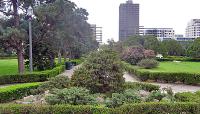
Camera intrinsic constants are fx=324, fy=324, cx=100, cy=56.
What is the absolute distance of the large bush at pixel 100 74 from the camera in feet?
44.5

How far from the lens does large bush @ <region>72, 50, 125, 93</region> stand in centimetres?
1358

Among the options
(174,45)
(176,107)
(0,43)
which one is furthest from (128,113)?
(174,45)

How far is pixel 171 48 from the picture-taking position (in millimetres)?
83625

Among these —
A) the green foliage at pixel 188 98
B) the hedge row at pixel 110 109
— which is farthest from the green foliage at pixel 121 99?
the green foliage at pixel 188 98

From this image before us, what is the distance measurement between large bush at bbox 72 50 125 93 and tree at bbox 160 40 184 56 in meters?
67.9

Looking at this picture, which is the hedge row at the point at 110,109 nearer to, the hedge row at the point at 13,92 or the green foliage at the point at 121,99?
the green foliage at the point at 121,99

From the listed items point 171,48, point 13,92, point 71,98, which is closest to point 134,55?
point 13,92

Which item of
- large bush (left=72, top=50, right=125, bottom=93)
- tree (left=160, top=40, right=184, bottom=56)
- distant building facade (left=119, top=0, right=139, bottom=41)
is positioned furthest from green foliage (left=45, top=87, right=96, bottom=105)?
distant building facade (left=119, top=0, right=139, bottom=41)

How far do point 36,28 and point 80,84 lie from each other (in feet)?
64.8

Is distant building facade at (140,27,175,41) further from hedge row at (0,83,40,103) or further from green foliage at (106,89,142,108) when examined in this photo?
green foliage at (106,89,142,108)

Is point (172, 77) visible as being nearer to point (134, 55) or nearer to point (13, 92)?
point (13, 92)

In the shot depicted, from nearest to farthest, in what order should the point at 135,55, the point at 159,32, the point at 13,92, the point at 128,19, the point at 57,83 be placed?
the point at 57,83 < the point at 13,92 < the point at 135,55 < the point at 128,19 < the point at 159,32

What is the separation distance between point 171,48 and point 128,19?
90.8 m

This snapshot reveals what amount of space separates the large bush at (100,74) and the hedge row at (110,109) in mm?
4178
